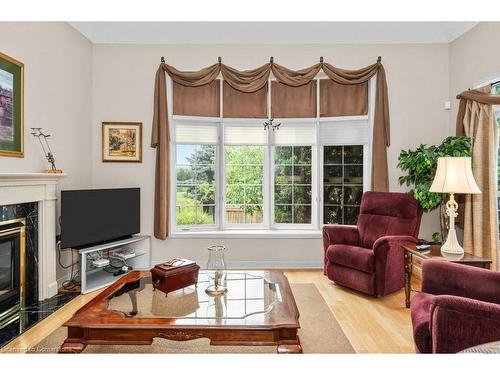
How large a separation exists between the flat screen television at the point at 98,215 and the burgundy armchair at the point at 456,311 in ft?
10.3

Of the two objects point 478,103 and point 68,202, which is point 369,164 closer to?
point 478,103

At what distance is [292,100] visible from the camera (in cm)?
420

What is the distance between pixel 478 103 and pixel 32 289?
4.98 m

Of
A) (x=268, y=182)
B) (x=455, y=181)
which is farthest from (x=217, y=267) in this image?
(x=268, y=182)

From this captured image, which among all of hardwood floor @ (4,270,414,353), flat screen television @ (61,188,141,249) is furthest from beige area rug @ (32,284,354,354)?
flat screen television @ (61,188,141,249)

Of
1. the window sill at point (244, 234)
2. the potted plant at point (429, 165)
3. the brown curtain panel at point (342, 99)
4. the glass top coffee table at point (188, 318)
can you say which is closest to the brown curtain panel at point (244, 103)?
the brown curtain panel at point (342, 99)

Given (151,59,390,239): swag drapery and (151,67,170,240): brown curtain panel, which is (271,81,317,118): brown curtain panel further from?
(151,67,170,240): brown curtain panel

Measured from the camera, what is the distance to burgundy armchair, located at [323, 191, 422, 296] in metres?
3.04

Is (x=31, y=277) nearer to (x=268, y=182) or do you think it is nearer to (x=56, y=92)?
(x=56, y=92)

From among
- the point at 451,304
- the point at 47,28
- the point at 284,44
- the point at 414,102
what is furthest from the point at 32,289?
the point at 414,102

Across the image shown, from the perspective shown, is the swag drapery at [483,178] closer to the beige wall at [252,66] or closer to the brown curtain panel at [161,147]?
the beige wall at [252,66]

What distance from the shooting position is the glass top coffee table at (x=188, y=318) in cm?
166

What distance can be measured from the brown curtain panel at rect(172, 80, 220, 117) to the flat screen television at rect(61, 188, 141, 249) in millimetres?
1242

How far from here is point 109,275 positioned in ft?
12.1
